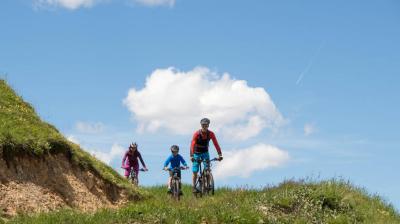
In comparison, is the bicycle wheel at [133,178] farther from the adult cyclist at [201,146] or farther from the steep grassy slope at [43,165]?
the adult cyclist at [201,146]

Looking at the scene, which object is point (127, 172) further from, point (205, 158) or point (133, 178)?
point (205, 158)

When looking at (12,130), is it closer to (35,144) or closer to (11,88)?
(35,144)

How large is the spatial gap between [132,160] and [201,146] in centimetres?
711

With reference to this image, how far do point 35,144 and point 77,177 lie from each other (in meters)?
2.19

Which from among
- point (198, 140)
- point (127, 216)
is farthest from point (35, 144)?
point (127, 216)

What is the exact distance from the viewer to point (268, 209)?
16625 mm

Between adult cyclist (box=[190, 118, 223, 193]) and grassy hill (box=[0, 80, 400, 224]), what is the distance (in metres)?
2.22

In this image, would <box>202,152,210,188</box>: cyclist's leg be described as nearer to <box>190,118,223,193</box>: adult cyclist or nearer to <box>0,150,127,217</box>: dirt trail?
<box>190,118,223,193</box>: adult cyclist

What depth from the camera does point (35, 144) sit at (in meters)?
20.6

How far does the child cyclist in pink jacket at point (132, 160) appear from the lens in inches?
1098

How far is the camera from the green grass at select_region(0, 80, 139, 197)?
19953 millimetres

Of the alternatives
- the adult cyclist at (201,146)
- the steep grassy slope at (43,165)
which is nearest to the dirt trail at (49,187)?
the steep grassy slope at (43,165)

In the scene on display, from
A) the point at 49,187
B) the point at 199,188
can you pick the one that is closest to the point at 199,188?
the point at 199,188

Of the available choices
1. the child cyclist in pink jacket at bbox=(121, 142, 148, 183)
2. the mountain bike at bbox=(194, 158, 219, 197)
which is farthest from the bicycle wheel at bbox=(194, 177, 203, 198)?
the child cyclist in pink jacket at bbox=(121, 142, 148, 183)
